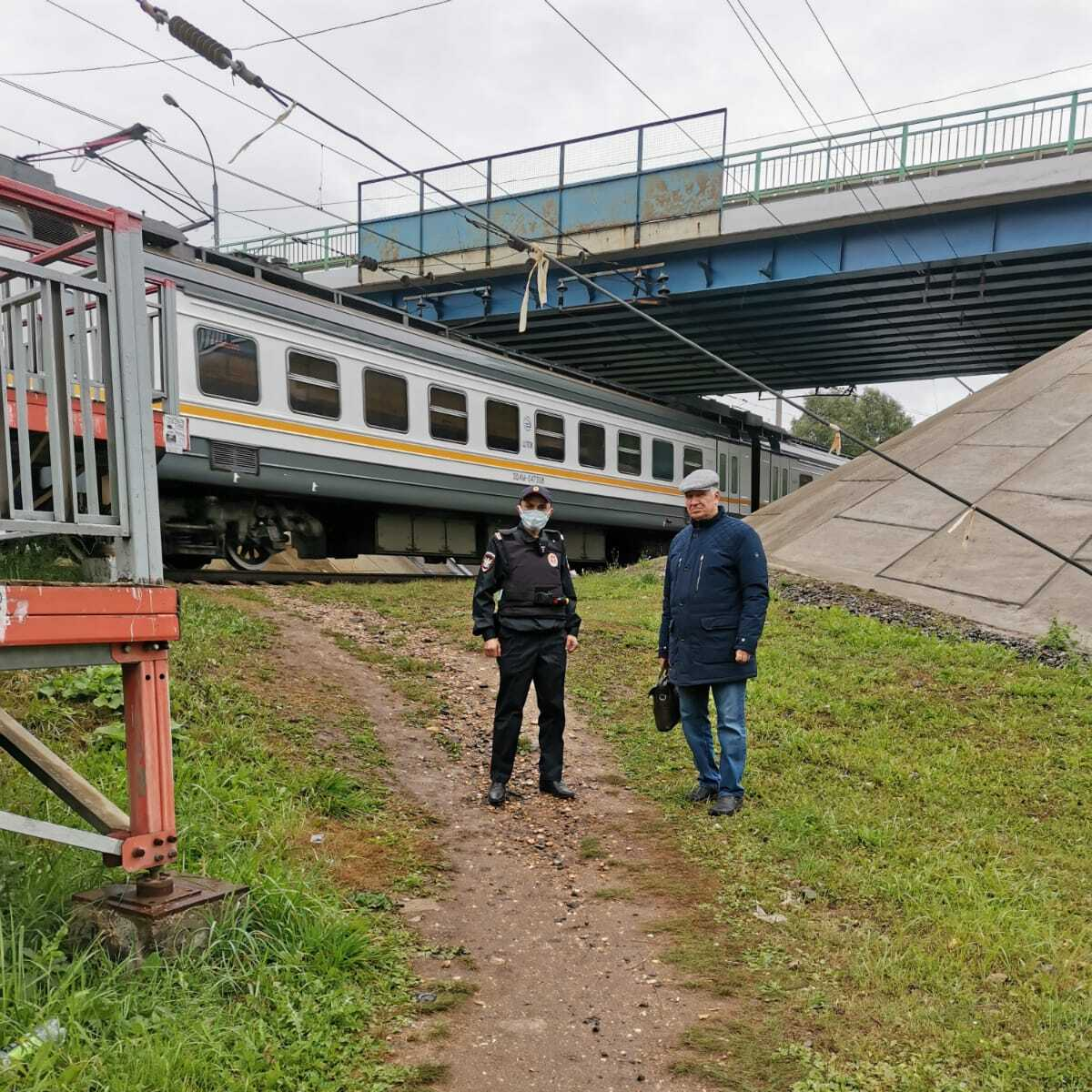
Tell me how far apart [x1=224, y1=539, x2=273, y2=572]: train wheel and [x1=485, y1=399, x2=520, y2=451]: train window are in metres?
3.91

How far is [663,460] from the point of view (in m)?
20.6

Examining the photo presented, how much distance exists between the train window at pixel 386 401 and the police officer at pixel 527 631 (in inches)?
320

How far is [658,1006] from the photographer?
3.50 m

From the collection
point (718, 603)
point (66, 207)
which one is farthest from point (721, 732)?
point (66, 207)

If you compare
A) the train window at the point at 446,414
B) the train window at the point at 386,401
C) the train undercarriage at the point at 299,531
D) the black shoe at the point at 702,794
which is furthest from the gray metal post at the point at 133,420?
the train window at the point at 446,414

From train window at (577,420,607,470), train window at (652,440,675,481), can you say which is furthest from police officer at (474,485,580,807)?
train window at (652,440,675,481)

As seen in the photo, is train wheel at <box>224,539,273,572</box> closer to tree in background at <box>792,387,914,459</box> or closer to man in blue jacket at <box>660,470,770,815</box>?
man in blue jacket at <box>660,470,770,815</box>

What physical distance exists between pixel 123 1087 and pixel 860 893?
3.05 m

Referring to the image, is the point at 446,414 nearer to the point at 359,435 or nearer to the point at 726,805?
the point at 359,435

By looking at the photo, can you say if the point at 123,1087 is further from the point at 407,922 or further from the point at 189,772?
the point at 189,772

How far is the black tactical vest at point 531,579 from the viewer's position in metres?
5.73

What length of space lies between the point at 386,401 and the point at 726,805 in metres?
9.62

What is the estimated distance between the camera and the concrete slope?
10266 millimetres

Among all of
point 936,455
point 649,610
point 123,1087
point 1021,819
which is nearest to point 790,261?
point 936,455
